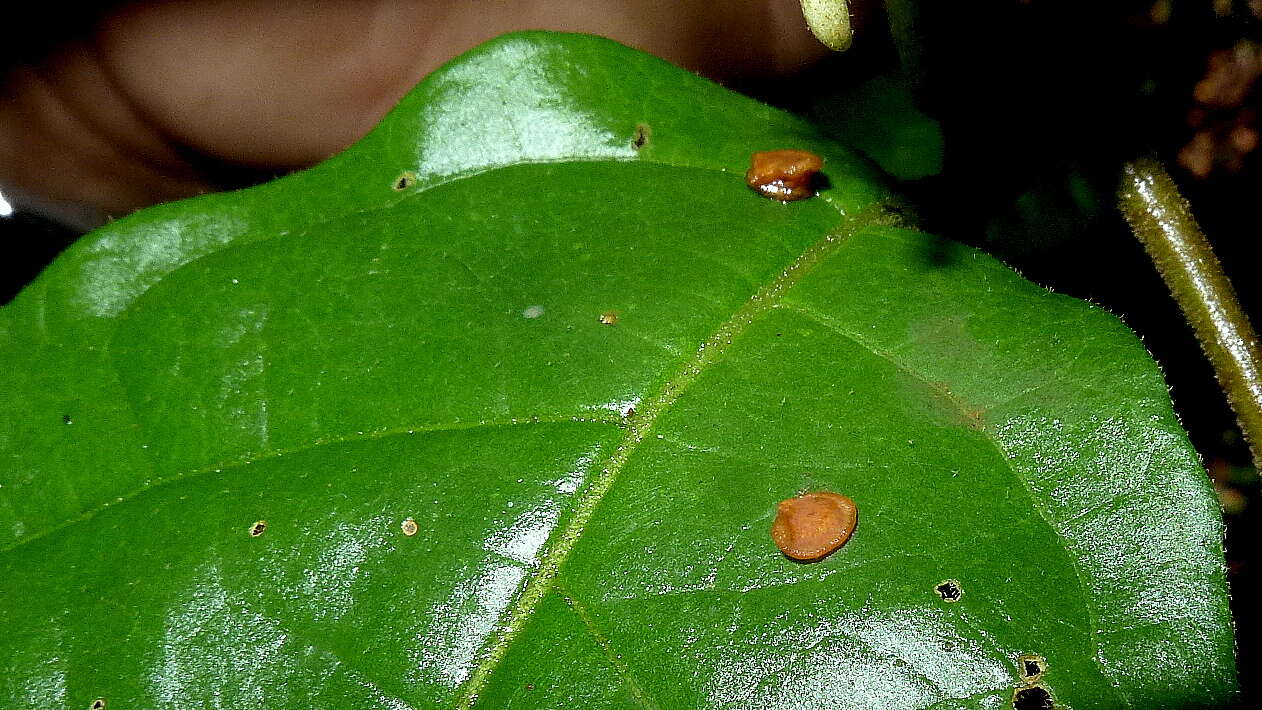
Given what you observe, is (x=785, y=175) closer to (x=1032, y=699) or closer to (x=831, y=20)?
(x=831, y=20)

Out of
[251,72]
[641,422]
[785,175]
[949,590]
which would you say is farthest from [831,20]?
[251,72]

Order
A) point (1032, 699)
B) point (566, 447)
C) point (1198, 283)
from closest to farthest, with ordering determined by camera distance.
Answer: point (1032, 699), point (566, 447), point (1198, 283)

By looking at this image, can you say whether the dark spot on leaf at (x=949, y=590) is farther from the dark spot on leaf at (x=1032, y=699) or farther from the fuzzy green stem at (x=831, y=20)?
the fuzzy green stem at (x=831, y=20)

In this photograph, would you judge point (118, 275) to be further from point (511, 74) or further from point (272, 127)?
point (272, 127)

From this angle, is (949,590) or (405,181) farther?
(405,181)

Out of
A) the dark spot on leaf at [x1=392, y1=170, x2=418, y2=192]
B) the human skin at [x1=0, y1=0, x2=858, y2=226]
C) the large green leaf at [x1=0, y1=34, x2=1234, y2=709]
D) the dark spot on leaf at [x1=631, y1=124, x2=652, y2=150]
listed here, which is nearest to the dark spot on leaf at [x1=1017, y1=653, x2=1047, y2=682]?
the large green leaf at [x1=0, y1=34, x2=1234, y2=709]

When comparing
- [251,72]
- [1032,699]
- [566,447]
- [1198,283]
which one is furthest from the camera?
[251,72]

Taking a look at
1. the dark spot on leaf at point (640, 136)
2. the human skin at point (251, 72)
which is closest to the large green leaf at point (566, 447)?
the dark spot on leaf at point (640, 136)
